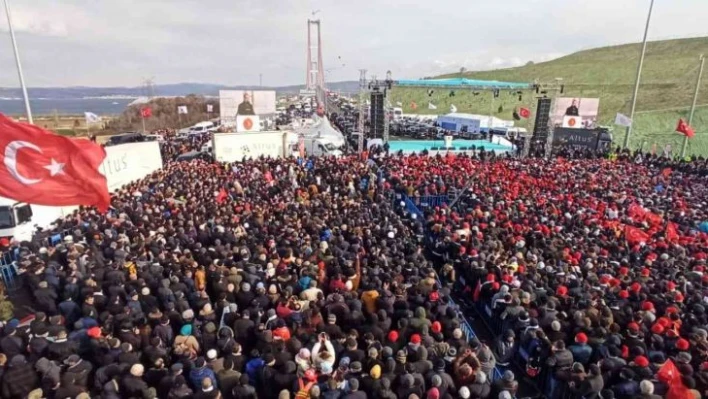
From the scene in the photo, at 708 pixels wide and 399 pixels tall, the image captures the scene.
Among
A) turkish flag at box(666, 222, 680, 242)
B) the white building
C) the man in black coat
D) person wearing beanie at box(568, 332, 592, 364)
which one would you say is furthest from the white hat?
the white building

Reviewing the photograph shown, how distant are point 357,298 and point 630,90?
67.2 metres

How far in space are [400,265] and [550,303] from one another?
107 inches

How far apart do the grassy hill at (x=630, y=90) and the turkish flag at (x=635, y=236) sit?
894 inches

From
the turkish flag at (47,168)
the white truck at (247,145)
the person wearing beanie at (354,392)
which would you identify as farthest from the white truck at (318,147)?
the person wearing beanie at (354,392)

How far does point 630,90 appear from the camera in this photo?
6069cm

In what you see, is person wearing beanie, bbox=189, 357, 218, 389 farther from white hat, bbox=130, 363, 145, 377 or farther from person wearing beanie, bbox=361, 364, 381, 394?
person wearing beanie, bbox=361, 364, 381, 394

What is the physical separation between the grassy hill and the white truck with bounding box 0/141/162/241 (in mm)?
25606

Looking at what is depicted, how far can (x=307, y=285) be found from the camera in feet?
26.1

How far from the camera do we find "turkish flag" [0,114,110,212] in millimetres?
5477

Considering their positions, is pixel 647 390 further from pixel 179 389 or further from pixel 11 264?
pixel 11 264

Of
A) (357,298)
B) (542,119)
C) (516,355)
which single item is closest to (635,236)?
(516,355)

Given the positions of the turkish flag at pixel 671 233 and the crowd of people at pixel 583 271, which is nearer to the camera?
the crowd of people at pixel 583 271

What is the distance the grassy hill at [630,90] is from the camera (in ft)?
121

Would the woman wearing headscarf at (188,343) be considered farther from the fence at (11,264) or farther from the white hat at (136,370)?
the fence at (11,264)
